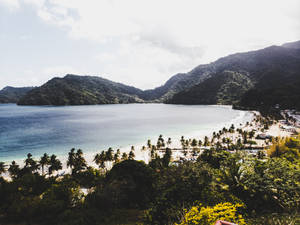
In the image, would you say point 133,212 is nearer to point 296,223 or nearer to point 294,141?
point 296,223

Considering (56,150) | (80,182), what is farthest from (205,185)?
(56,150)

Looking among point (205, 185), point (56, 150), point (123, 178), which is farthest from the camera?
point (56, 150)

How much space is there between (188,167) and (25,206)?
25119 mm

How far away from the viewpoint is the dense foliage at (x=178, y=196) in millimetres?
15383

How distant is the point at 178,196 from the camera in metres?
17.7

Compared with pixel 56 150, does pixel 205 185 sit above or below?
above

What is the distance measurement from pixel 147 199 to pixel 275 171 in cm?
1885

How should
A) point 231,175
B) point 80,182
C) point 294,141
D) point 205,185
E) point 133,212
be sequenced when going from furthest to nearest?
point 294,141
point 80,182
point 133,212
point 231,175
point 205,185

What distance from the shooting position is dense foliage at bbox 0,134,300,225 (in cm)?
1538

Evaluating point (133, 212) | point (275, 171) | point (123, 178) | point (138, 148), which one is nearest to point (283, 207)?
point (275, 171)

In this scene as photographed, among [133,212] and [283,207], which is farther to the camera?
[133,212]

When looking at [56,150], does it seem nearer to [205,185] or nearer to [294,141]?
[205,185]

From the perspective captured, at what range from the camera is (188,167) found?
813 inches

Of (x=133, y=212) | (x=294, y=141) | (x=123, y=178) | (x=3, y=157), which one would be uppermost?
(x=294, y=141)
